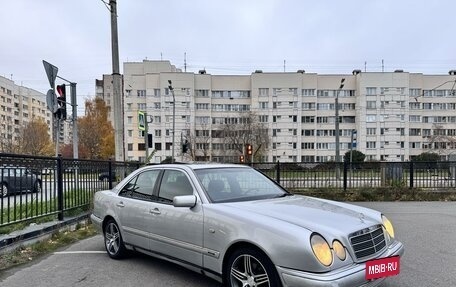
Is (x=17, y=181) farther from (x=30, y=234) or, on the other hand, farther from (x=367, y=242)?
(x=367, y=242)

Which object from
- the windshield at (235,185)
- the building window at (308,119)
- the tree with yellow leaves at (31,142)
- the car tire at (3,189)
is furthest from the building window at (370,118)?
the car tire at (3,189)

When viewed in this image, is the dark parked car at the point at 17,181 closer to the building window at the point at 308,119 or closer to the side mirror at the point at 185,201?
the side mirror at the point at 185,201

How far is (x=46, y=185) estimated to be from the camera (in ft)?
24.7

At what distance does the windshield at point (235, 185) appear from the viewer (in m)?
4.55

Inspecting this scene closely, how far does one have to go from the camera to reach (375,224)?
393cm

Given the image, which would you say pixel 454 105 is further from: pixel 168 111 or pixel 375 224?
pixel 375 224

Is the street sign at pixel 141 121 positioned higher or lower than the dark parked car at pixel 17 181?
higher

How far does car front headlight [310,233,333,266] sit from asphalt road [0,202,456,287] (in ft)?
5.40

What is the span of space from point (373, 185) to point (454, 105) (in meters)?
77.9

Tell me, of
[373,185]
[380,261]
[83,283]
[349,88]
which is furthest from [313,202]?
[349,88]

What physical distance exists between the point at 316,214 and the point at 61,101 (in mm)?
10391

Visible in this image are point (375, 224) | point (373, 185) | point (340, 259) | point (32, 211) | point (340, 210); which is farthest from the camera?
point (373, 185)

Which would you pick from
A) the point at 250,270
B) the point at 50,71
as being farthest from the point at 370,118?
the point at 250,270

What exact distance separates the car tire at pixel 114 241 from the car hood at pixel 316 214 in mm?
2362
